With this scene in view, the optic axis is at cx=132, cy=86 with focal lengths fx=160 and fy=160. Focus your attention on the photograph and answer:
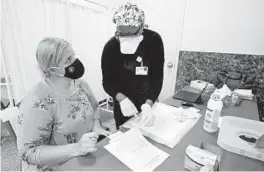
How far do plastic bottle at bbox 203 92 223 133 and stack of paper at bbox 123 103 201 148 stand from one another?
0.37ft

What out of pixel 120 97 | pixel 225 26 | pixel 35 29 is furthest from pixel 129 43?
pixel 225 26

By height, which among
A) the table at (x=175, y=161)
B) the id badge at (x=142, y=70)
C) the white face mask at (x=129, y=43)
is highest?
the white face mask at (x=129, y=43)

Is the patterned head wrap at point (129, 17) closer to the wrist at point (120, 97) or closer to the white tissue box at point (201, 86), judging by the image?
the wrist at point (120, 97)

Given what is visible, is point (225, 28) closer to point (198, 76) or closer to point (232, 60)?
point (232, 60)

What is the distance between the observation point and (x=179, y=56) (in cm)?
234

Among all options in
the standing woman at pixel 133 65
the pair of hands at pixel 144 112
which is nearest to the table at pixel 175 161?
the pair of hands at pixel 144 112

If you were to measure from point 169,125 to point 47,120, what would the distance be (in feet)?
2.28

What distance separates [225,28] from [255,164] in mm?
1978

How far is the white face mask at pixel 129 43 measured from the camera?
1.29m

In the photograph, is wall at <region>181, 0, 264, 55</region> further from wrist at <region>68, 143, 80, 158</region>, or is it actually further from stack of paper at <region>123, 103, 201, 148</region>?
wrist at <region>68, 143, 80, 158</region>

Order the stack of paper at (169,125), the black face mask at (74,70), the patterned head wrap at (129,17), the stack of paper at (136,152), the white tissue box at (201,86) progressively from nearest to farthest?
the stack of paper at (136,152), the stack of paper at (169,125), the black face mask at (74,70), the patterned head wrap at (129,17), the white tissue box at (201,86)

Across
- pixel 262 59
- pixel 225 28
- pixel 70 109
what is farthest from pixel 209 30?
pixel 70 109

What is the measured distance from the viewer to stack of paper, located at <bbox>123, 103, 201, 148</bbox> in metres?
0.86

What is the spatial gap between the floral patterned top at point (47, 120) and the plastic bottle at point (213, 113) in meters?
0.75
